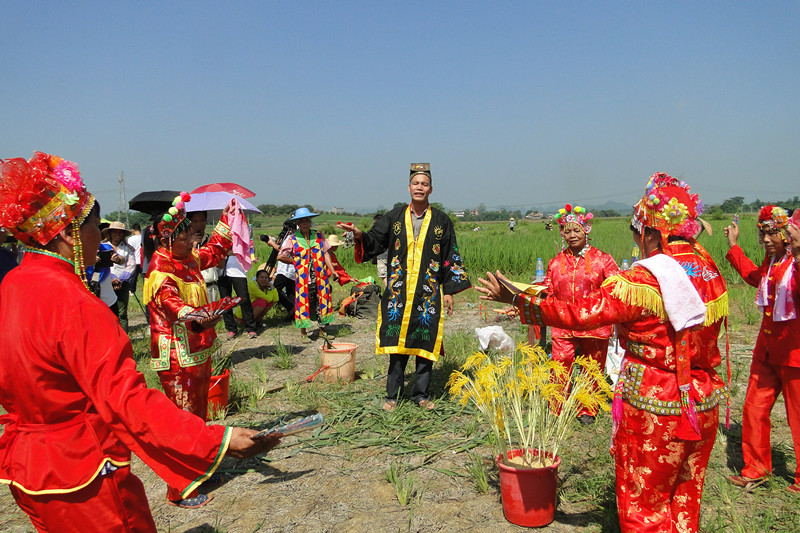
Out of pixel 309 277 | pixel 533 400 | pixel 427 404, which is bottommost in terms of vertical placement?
pixel 427 404

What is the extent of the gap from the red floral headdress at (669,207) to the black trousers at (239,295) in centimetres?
653

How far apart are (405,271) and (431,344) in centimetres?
68

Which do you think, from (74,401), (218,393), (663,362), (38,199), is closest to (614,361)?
(663,362)

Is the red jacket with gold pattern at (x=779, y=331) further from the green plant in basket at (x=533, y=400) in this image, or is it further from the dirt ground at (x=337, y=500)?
the green plant in basket at (x=533, y=400)

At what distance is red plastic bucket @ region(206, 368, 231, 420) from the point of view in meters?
4.82

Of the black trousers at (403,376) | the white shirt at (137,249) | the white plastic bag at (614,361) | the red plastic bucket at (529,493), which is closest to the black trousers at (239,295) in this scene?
the white shirt at (137,249)

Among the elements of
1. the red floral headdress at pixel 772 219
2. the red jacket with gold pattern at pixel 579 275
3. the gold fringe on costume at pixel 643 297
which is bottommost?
the red jacket with gold pattern at pixel 579 275

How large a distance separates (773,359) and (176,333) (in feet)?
13.0

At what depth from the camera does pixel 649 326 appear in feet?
8.10

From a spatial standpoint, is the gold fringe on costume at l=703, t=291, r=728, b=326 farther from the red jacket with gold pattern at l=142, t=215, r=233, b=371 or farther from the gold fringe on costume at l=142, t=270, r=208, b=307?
the gold fringe on costume at l=142, t=270, r=208, b=307

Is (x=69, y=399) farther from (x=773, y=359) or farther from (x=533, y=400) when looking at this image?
(x=773, y=359)

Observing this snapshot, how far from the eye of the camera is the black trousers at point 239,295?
26.8 ft

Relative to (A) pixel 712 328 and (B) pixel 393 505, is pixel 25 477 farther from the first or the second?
(A) pixel 712 328

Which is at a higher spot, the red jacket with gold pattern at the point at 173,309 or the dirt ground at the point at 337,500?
the red jacket with gold pattern at the point at 173,309
